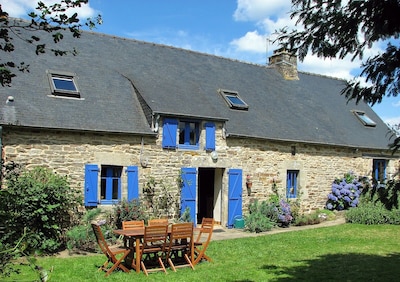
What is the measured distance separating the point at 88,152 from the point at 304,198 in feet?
28.5

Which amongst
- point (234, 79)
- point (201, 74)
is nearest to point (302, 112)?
point (234, 79)

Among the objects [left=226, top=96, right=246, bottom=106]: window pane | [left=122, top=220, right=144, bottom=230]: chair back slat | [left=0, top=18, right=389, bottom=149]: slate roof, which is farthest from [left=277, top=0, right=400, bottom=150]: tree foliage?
[left=226, top=96, right=246, bottom=106]: window pane

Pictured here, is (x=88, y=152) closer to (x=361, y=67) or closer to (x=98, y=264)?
(x=98, y=264)

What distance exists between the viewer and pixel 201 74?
1666 centimetres

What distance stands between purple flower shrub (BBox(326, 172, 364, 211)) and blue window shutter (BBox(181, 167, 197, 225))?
6.29 m

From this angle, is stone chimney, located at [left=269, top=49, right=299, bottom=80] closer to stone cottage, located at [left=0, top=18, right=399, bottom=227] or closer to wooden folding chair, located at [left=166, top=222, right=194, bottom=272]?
stone cottage, located at [left=0, top=18, right=399, bottom=227]

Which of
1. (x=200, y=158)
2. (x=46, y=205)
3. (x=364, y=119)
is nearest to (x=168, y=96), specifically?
(x=200, y=158)

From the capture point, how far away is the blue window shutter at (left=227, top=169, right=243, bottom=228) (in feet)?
45.4

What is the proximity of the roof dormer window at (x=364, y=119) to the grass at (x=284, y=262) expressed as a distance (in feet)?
27.8

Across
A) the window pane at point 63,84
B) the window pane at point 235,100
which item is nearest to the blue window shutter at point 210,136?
the window pane at point 235,100

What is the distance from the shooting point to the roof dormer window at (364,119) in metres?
19.8

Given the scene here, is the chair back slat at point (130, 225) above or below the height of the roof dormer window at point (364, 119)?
below

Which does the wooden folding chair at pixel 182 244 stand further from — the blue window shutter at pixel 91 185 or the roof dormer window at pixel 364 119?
the roof dormer window at pixel 364 119

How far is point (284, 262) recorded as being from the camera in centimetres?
874
